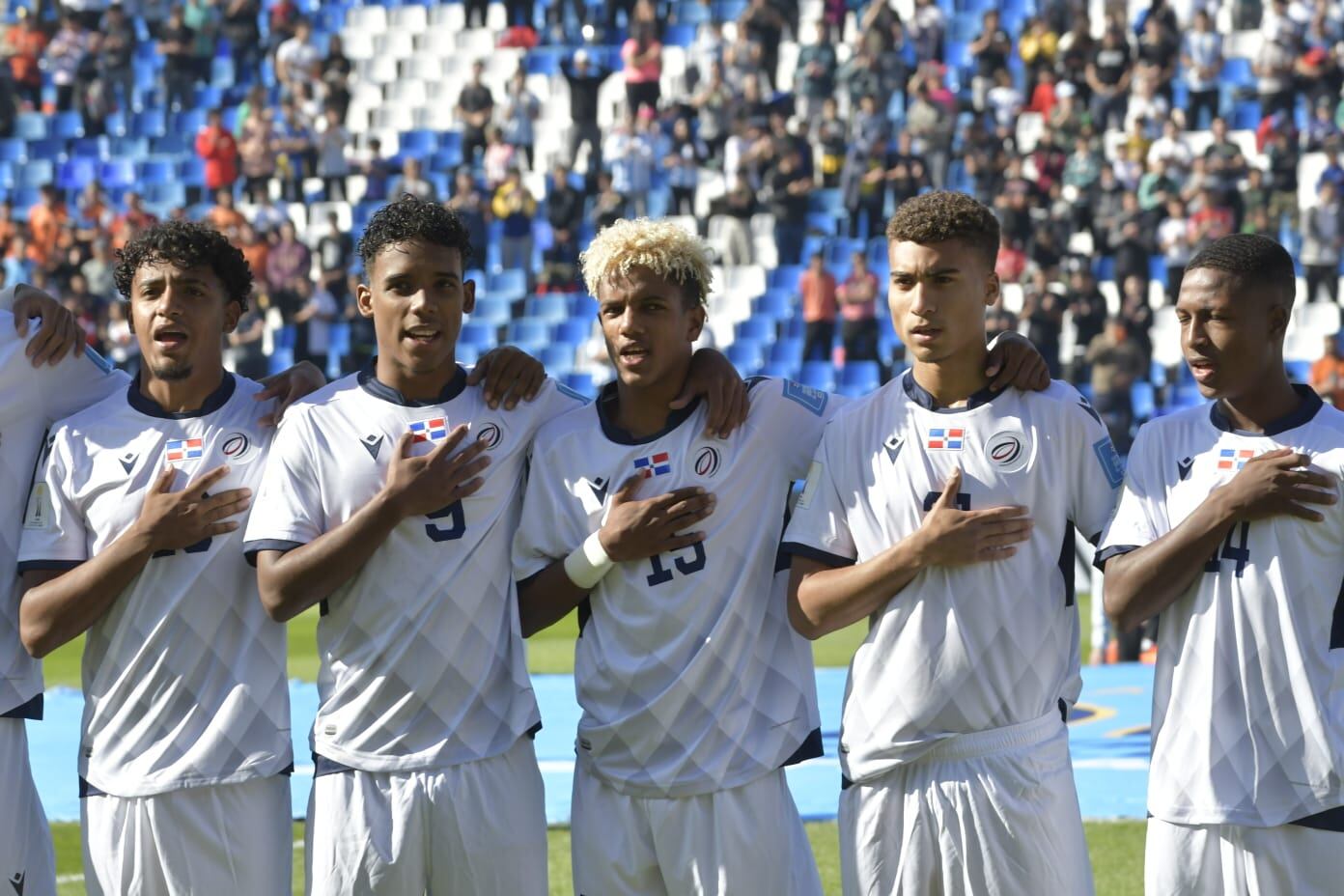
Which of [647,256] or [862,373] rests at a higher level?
[647,256]

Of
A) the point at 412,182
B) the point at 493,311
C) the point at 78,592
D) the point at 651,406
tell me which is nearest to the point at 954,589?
the point at 651,406

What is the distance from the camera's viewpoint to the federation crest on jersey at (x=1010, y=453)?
12.9 feet

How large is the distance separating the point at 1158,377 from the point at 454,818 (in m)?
15.1

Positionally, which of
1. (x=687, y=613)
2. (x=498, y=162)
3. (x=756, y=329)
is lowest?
(x=687, y=613)

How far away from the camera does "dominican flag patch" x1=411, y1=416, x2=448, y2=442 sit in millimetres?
4242

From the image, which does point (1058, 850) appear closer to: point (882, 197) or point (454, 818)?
point (454, 818)

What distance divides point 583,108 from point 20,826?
772 inches

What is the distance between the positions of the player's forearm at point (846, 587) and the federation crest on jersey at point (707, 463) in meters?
0.32

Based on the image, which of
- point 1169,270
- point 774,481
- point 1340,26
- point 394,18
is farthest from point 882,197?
point 774,481

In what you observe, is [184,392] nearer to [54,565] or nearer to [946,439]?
[54,565]

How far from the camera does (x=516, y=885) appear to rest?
410cm

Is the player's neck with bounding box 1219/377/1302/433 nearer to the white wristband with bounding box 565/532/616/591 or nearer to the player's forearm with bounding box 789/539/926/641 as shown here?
the player's forearm with bounding box 789/539/926/641

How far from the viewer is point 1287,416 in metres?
3.89

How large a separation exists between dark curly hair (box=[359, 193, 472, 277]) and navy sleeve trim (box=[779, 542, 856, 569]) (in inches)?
44.2
